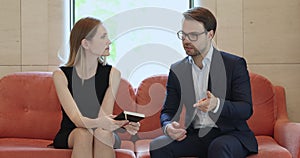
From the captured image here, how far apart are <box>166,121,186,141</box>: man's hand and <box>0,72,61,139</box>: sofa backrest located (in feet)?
3.19

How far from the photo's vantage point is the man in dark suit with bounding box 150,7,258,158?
2.56m

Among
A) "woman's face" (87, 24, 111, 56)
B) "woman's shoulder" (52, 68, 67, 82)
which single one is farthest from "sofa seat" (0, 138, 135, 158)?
"woman's face" (87, 24, 111, 56)

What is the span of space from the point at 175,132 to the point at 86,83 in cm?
69

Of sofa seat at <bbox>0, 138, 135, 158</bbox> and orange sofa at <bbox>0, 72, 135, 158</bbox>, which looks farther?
orange sofa at <bbox>0, 72, 135, 158</bbox>

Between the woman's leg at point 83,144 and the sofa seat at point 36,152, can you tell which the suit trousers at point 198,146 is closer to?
the sofa seat at point 36,152

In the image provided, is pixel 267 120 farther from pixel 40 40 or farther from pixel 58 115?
pixel 40 40

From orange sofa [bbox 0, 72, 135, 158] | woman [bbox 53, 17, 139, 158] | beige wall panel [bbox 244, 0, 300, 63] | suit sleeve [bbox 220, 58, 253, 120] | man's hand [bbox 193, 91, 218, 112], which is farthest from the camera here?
beige wall panel [bbox 244, 0, 300, 63]

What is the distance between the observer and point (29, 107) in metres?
3.23

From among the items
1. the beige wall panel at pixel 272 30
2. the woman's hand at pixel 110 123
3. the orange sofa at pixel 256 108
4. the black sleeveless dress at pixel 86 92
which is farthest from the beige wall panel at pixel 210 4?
the woman's hand at pixel 110 123

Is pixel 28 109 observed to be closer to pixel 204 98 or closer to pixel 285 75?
pixel 204 98

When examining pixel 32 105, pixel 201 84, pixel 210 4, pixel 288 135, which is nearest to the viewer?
pixel 201 84

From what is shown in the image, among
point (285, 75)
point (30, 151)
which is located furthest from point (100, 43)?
point (285, 75)

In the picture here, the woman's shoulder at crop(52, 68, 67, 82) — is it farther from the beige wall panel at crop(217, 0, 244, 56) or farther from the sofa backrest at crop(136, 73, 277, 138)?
the beige wall panel at crop(217, 0, 244, 56)

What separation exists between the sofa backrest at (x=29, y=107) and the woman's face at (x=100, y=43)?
61 centimetres
